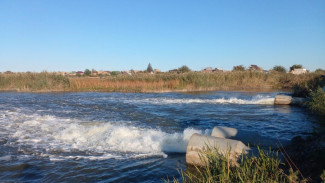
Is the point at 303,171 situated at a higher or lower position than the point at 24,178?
higher

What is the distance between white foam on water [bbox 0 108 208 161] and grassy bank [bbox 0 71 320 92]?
833 inches

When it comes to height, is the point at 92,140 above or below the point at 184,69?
below

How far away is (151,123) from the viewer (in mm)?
12086

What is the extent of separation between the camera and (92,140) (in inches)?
358

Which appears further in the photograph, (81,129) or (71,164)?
(81,129)

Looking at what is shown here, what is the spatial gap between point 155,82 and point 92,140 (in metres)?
25.2

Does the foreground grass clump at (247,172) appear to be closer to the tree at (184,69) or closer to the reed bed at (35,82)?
the reed bed at (35,82)

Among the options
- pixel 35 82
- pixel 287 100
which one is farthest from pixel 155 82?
pixel 287 100

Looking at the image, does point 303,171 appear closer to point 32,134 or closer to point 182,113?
point 32,134

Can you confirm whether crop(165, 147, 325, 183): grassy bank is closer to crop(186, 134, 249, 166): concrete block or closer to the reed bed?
crop(186, 134, 249, 166): concrete block

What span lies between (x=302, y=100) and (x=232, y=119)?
7.76 metres

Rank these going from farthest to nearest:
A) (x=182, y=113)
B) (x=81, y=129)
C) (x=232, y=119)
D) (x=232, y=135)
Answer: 1. (x=182, y=113)
2. (x=232, y=119)
3. (x=81, y=129)
4. (x=232, y=135)

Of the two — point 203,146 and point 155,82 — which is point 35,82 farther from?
point 203,146

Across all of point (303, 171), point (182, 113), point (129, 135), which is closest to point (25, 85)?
point (182, 113)
